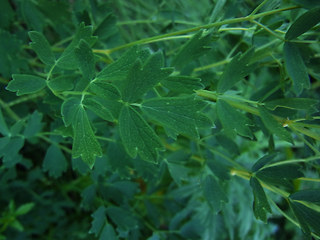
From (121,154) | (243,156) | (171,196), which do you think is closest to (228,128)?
(121,154)

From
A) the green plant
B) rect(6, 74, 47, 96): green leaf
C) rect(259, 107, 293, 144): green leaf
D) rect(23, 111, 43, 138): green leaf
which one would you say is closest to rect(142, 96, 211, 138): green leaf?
the green plant

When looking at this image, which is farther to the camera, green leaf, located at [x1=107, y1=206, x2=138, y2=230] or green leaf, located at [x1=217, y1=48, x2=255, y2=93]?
green leaf, located at [x1=107, y1=206, x2=138, y2=230]

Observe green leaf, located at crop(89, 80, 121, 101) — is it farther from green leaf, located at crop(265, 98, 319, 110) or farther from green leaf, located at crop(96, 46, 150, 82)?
green leaf, located at crop(265, 98, 319, 110)

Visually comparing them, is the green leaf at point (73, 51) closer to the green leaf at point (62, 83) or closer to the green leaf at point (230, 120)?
the green leaf at point (62, 83)

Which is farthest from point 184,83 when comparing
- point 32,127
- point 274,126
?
point 32,127

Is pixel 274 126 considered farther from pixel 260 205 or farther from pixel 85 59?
pixel 85 59

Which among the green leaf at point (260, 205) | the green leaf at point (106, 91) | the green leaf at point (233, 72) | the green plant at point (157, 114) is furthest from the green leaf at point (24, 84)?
the green leaf at point (260, 205)
